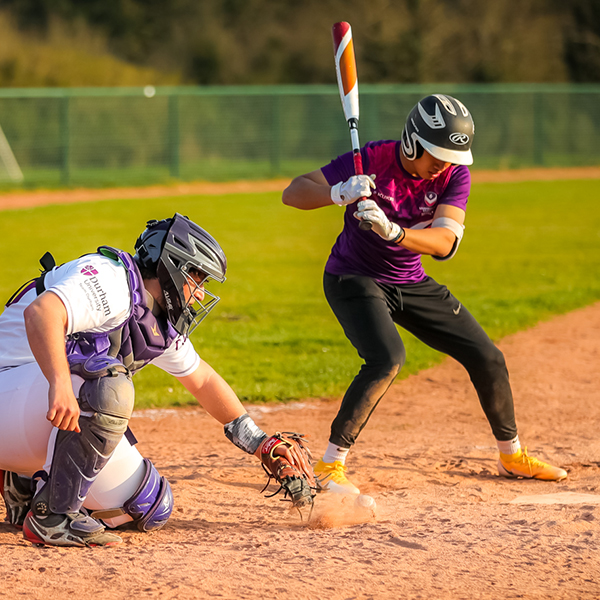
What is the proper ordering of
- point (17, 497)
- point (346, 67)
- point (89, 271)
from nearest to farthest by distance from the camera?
point (89, 271)
point (17, 497)
point (346, 67)

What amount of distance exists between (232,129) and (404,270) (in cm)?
2160

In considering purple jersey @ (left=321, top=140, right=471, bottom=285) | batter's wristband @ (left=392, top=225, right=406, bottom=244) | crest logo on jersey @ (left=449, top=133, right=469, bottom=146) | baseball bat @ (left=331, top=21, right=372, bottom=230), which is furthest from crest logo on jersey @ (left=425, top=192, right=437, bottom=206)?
baseball bat @ (left=331, top=21, right=372, bottom=230)

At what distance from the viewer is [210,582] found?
3.15 metres

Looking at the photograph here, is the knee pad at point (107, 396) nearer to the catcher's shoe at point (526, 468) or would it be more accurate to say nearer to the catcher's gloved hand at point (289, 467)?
the catcher's gloved hand at point (289, 467)

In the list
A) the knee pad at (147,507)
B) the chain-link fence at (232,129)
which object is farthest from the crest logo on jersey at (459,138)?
the chain-link fence at (232,129)

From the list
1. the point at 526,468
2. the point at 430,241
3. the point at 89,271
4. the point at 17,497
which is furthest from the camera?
the point at 526,468

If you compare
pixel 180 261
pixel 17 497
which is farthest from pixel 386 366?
pixel 17 497

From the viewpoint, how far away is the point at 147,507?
3746 millimetres

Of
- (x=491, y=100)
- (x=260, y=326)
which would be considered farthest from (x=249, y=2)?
(x=260, y=326)

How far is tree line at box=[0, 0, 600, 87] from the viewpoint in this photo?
3631 centimetres

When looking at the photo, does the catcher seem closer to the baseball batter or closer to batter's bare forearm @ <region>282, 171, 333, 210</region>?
the baseball batter

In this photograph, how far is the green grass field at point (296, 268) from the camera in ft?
24.5

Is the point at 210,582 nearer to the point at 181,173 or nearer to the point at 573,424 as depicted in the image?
the point at 573,424

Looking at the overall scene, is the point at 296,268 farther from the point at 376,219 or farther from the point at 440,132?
the point at 376,219
